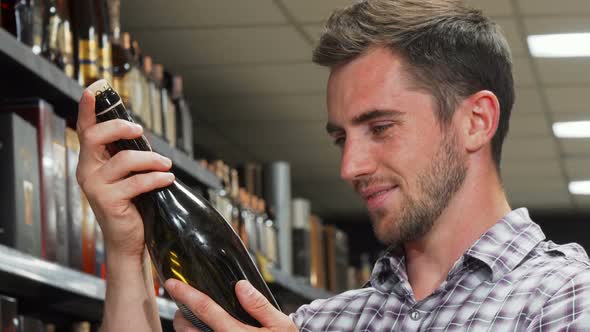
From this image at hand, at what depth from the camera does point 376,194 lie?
167 cm

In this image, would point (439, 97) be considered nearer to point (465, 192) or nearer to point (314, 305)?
point (465, 192)

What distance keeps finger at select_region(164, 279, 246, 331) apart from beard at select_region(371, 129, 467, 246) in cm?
36

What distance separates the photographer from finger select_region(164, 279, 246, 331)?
1.37m

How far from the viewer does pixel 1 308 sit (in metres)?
2.18

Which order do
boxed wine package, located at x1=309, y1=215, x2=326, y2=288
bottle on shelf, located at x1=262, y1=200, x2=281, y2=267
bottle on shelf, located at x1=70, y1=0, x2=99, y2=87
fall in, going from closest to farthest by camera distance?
1. bottle on shelf, located at x1=70, y1=0, x2=99, y2=87
2. bottle on shelf, located at x1=262, y1=200, x2=281, y2=267
3. boxed wine package, located at x1=309, y1=215, x2=326, y2=288

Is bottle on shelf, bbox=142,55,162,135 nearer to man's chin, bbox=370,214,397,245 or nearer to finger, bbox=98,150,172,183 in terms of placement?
man's chin, bbox=370,214,397,245

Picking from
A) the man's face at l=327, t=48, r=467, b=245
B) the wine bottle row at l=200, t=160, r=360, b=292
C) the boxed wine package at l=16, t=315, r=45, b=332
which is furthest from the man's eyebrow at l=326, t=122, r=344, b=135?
the wine bottle row at l=200, t=160, r=360, b=292

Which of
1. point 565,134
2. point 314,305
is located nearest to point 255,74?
point 565,134

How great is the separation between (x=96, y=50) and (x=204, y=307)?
4.76ft

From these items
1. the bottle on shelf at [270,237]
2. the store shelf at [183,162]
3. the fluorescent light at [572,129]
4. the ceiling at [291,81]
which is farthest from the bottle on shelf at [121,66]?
the fluorescent light at [572,129]

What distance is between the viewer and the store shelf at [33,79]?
216 centimetres

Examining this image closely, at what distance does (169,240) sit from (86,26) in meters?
1.28

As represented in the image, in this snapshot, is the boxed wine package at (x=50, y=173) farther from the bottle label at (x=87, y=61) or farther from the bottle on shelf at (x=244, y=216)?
the bottle on shelf at (x=244, y=216)

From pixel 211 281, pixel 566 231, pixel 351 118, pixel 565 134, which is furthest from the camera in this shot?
pixel 566 231
